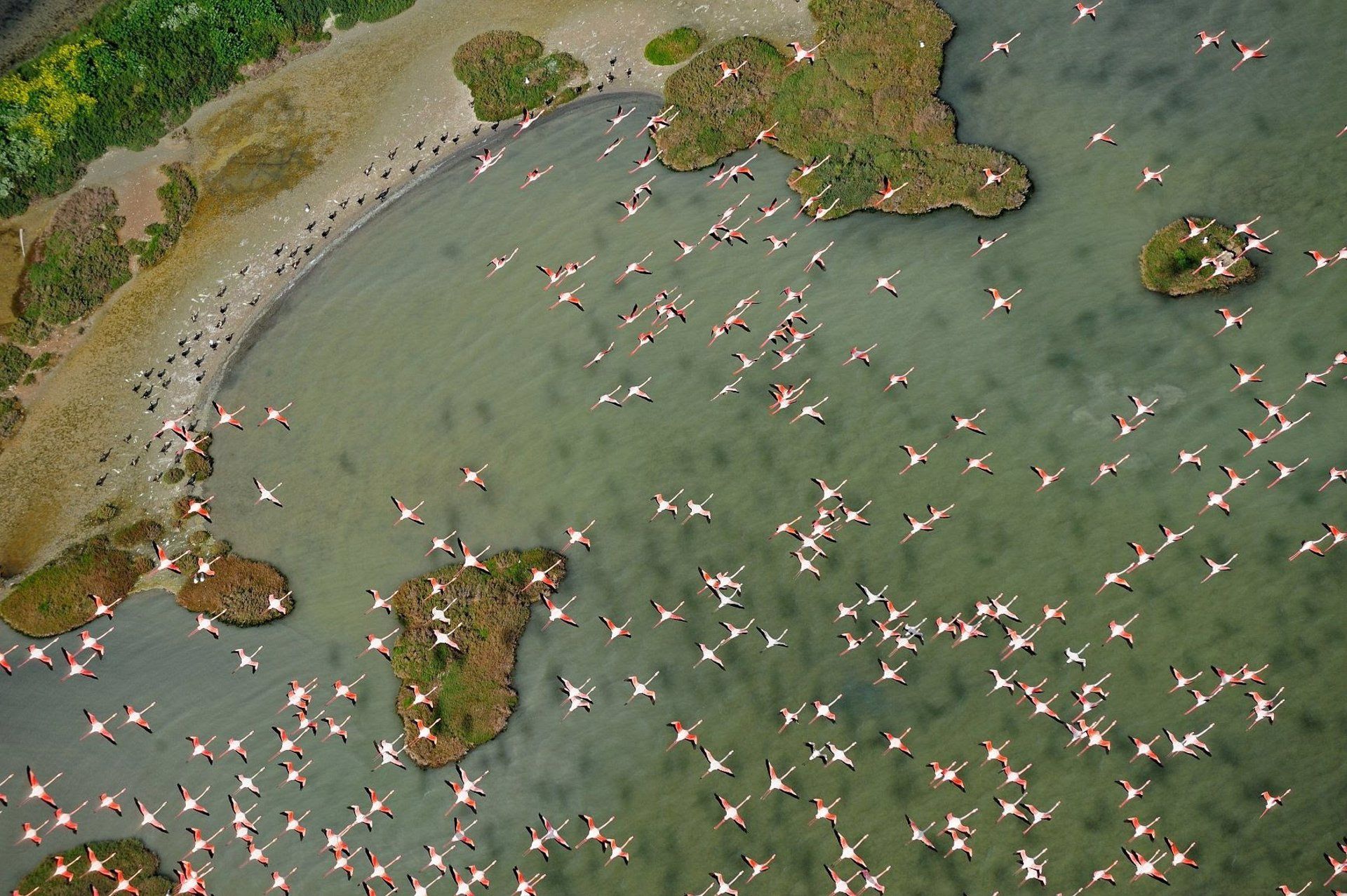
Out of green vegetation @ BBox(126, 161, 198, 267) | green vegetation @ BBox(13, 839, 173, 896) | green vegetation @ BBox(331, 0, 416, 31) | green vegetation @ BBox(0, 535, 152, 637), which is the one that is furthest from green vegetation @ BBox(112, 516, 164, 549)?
green vegetation @ BBox(331, 0, 416, 31)

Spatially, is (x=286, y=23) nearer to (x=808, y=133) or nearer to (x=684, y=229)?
(x=684, y=229)

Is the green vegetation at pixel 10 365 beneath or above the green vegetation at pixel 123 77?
beneath

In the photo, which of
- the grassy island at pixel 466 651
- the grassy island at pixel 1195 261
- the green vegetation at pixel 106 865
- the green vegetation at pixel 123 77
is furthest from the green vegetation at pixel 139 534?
the grassy island at pixel 1195 261

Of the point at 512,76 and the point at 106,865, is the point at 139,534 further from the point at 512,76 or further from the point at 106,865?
the point at 512,76

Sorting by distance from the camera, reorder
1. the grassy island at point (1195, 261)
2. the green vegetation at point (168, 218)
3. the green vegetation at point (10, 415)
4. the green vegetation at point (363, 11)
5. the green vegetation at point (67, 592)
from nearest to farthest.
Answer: the grassy island at point (1195, 261) < the green vegetation at point (67, 592) < the green vegetation at point (10, 415) < the green vegetation at point (168, 218) < the green vegetation at point (363, 11)

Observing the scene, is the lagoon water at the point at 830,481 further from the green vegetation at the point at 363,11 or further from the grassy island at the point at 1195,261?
the green vegetation at the point at 363,11

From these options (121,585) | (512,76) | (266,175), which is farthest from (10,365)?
(512,76)

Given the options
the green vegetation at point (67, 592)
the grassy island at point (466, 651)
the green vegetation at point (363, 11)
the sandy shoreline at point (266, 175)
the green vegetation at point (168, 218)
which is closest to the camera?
the grassy island at point (466, 651)

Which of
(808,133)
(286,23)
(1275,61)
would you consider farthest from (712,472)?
(1275,61)
